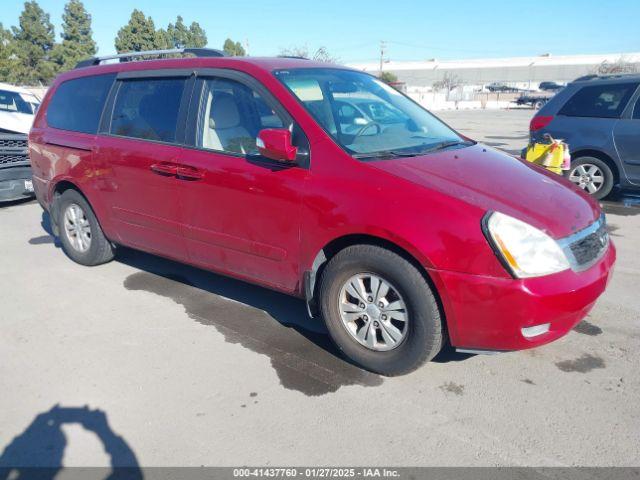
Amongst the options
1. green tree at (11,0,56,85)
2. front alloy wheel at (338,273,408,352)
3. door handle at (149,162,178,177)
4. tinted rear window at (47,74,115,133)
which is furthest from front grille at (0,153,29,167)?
green tree at (11,0,56,85)

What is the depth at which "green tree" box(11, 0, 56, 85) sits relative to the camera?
46750 mm

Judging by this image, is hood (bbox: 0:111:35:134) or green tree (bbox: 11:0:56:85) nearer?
hood (bbox: 0:111:35:134)

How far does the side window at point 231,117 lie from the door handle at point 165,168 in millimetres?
269

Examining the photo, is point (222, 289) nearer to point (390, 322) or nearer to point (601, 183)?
point (390, 322)

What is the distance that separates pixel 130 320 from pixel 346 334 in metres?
1.78

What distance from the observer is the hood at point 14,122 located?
8625mm

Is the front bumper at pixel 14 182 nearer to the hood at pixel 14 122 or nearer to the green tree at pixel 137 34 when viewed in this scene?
the hood at pixel 14 122

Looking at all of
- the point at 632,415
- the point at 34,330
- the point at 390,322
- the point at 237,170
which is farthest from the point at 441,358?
the point at 34,330

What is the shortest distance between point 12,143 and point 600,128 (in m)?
8.60

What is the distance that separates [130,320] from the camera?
12.9ft

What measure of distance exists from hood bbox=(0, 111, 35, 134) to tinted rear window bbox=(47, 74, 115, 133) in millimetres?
4229

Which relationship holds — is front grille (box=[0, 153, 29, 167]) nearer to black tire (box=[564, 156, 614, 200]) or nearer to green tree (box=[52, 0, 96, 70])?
black tire (box=[564, 156, 614, 200])

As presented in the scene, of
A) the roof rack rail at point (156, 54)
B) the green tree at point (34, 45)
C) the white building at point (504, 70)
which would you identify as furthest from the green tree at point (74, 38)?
the roof rack rail at point (156, 54)

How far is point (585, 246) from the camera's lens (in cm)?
288
